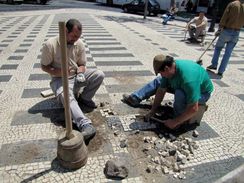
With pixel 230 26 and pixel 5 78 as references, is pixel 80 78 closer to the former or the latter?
pixel 5 78

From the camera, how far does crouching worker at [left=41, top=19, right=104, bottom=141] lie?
295cm

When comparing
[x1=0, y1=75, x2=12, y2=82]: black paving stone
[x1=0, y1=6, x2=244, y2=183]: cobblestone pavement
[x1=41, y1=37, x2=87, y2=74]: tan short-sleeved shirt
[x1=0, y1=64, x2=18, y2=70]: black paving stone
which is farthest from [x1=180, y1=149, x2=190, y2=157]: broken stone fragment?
[x1=0, y1=64, x2=18, y2=70]: black paving stone

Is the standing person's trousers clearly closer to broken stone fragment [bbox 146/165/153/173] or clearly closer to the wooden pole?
the wooden pole

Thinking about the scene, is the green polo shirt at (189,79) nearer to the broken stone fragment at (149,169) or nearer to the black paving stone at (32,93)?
the broken stone fragment at (149,169)

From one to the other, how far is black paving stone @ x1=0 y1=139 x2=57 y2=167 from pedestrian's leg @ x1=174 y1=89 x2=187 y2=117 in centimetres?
149

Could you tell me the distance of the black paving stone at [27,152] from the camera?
8.59 feet

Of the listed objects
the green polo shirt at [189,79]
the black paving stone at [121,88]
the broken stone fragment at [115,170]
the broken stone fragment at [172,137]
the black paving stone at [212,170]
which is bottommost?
the black paving stone at [121,88]

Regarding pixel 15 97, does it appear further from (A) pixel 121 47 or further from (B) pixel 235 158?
(A) pixel 121 47

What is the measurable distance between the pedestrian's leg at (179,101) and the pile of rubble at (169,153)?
1.05 ft

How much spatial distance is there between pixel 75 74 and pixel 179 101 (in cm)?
140

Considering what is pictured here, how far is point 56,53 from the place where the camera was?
321cm

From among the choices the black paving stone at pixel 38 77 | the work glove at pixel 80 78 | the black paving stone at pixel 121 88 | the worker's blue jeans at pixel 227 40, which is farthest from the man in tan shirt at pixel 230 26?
the black paving stone at pixel 38 77

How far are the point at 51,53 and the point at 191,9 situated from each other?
2283 centimetres

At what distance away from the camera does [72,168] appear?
252cm
